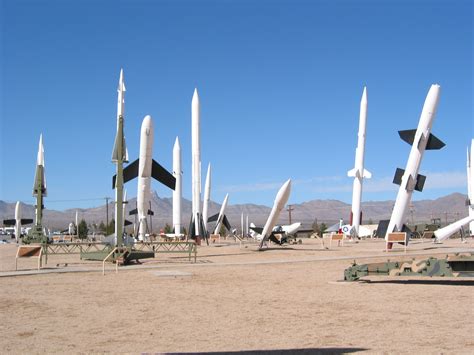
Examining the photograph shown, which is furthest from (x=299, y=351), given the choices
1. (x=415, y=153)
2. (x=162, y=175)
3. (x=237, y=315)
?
(x=162, y=175)

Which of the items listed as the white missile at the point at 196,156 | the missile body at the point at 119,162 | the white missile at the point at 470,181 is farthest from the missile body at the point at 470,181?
the missile body at the point at 119,162

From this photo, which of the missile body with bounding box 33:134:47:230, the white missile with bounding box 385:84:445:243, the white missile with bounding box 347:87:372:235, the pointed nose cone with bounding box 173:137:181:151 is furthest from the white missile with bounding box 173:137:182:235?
the white missile with bounding box 385:84:445:243

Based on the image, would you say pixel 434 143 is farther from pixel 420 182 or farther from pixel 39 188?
pixel 39 188

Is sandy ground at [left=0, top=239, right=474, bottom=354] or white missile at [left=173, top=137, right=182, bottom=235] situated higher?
white missile at [left=173, top=137, right=182, bottom=235]

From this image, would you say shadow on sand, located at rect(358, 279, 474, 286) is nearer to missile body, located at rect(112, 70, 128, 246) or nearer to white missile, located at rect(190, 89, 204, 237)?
missile body, located at rect(112, 70, 128, 246)

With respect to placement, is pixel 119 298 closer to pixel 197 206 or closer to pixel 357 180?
pixel 197 206

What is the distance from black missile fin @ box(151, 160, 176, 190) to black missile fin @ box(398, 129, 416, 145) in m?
11.4

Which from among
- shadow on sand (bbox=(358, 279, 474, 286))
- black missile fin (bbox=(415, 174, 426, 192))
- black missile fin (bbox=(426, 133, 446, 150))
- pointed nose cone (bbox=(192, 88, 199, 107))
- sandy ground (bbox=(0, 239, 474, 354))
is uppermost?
pointed nose cone (bbox=(192, 88, 199, 107))

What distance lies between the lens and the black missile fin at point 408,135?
1067 inches

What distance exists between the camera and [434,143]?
26.2 m

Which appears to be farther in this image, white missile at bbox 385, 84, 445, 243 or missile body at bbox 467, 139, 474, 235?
missile body at bbox 467, 139, 474, 235

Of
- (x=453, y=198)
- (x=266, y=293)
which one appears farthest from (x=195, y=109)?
(x=453, y=198)

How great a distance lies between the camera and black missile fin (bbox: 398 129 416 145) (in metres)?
27.1

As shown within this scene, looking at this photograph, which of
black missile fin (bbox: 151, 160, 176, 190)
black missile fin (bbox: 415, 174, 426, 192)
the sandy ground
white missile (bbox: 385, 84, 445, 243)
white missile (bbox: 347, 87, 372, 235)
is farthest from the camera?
white missile (bbox: 347, 87, 372, 235)
